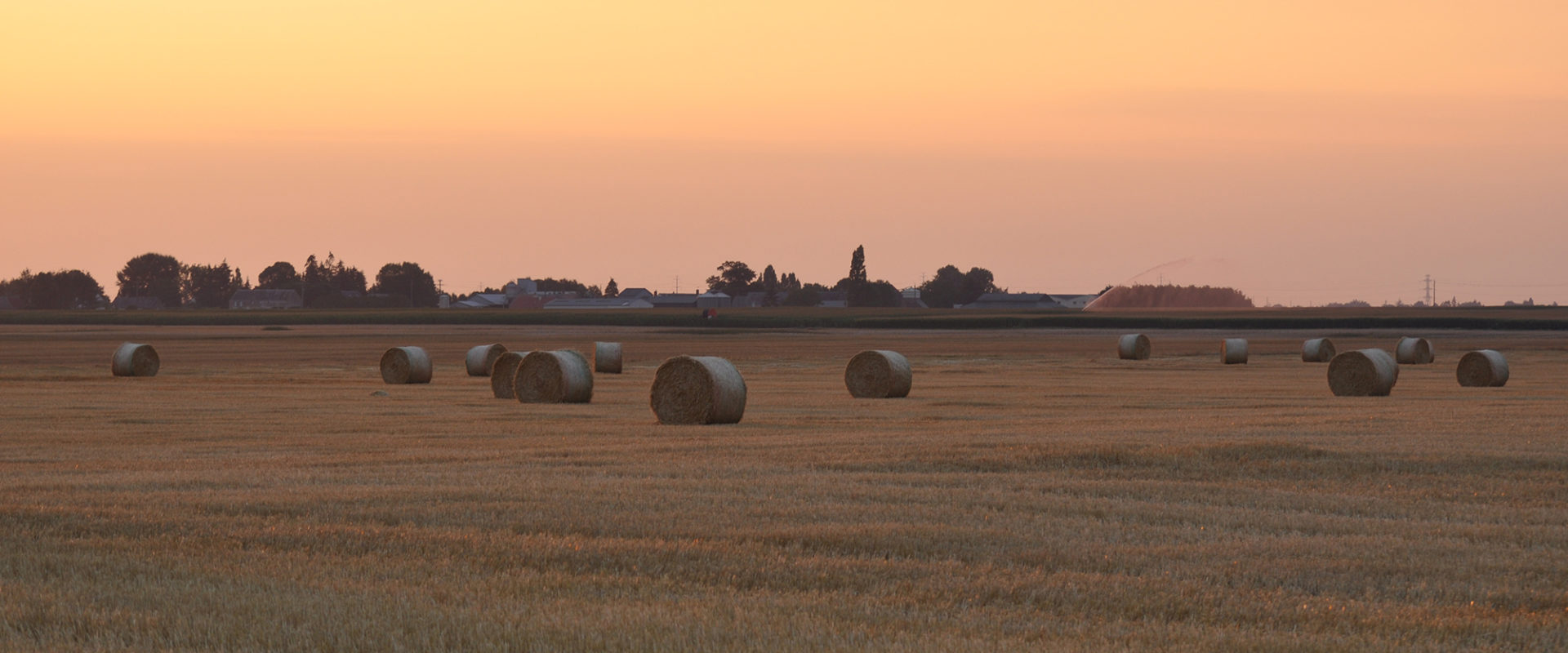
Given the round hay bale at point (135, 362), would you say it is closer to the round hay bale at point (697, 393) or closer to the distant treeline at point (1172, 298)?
the round hay bale at point (697, 393)

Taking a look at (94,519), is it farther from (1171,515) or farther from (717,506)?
(1171,515)

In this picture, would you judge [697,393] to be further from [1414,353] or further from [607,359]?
[1414,353]

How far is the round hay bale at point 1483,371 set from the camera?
40.2 meters

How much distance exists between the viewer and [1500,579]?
10.1 meters

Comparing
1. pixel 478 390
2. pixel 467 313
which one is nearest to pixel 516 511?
pixel 478 390

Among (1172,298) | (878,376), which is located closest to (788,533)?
(878,376)

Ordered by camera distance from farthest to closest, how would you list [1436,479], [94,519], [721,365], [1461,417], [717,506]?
[721,365] < [1461,417] < [1436,479] < [717,506] < [94,519]

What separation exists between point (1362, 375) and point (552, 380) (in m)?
18.9

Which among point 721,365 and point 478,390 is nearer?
point 721,365

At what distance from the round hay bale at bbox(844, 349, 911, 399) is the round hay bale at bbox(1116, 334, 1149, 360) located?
2899 cm

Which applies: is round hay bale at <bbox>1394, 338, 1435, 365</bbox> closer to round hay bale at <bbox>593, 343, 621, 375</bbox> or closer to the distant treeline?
round hay bale at <bbox>593, 343, 621, 375</bbox>

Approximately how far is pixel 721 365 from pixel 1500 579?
17331 mm

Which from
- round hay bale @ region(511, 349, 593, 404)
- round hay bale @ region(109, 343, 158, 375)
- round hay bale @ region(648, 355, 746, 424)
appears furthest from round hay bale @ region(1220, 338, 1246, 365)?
round hay bale @ region(109, 343, 158, 375)

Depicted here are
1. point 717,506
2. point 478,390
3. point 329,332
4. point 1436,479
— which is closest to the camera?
point 717,506
